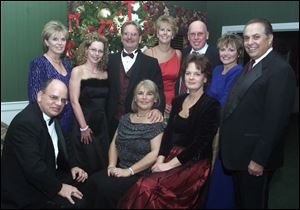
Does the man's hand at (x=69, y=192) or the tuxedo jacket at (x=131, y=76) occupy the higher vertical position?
the tuxedo jacket at (x=131, y=76)

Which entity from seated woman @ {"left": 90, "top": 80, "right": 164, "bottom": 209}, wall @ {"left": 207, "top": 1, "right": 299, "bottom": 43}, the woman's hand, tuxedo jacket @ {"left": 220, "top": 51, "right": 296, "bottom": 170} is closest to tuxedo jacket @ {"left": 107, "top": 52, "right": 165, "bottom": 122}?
seated woman @ {"left": 90, "top": 80, "right": 164, "bottom": 209}

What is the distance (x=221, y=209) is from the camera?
108 inches

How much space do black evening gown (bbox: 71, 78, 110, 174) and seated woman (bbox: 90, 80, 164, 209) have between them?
0.24 m

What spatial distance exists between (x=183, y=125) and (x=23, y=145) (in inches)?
45.2

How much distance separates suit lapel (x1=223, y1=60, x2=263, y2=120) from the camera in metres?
2.21

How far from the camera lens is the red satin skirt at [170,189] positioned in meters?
2.30

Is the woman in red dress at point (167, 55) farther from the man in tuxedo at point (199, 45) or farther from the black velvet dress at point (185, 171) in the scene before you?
the black velvet dress at point (185, 171)

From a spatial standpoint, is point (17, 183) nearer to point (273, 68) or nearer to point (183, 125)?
point (183, 125)

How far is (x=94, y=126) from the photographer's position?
3031 mm

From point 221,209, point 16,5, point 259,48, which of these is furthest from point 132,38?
point 16,5

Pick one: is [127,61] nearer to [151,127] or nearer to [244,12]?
[151,127]

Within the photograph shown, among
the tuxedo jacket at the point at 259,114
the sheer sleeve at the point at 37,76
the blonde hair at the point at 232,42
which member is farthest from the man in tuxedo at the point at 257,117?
the sheer sleeve at the point at 37,76

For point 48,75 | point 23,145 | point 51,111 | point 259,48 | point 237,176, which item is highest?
point 259,48

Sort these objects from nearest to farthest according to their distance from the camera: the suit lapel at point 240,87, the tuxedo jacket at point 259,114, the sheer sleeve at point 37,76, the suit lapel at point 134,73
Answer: the tuxedo jacket at point 259,114 < the suit lapel at point 240,87 < the sheer sleeve at point 37,76 < the suit lapel at point 134,73
